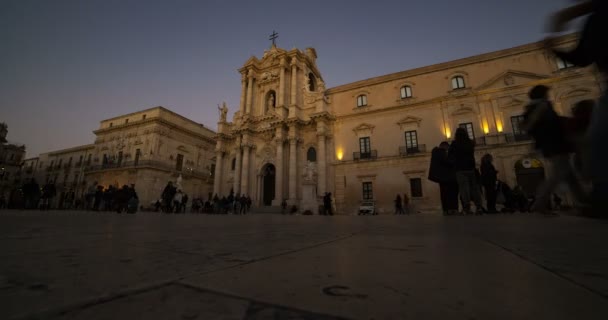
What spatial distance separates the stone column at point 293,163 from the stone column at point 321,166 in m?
1.67

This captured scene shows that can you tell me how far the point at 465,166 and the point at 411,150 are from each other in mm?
11555

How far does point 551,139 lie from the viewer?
11.1 feet

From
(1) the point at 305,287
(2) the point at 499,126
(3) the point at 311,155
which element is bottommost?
(1) the point at 305,287

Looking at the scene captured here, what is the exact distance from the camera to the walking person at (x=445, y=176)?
5.60 metres

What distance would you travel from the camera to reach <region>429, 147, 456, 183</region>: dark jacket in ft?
18.3

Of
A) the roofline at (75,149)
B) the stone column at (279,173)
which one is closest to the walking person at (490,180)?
the stone column at (279,173)

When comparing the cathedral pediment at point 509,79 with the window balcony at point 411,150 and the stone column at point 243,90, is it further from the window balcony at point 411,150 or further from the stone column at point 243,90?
the stone column at point 243,90

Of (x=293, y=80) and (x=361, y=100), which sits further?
(x=293, y=80)

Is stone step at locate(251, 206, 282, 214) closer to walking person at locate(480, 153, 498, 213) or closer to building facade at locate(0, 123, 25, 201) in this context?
walking person at locate(480, 153, 498, 213)

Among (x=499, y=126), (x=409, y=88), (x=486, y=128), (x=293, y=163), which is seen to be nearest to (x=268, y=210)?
(x=293, y=163)

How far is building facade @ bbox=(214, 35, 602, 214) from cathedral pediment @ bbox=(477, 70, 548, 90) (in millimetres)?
50

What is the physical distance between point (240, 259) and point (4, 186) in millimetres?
50396

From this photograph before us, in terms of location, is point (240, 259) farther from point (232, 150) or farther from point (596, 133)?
point (232, 150)

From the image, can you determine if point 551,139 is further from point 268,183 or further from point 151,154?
point 151,154
